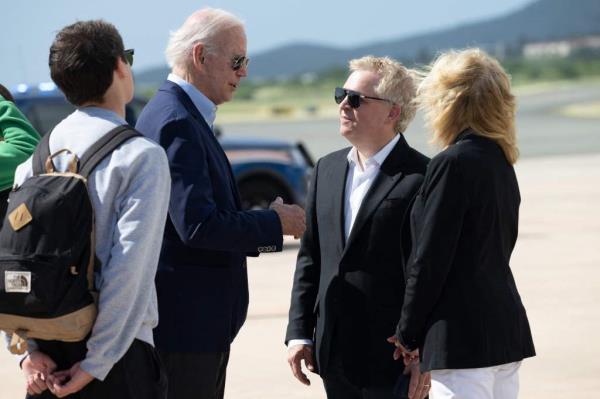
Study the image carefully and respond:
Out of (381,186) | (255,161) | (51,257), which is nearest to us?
(51,257)

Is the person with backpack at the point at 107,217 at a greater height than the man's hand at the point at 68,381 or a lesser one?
greater

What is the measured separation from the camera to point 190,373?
3.95m

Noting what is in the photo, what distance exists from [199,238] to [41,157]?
0.69 m

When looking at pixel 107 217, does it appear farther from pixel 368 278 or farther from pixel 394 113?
pixel 394 113

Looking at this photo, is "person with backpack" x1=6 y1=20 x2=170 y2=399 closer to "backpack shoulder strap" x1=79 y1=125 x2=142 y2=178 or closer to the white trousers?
"backpack shoulder strap" x1=79 y1=125 x2=142 y2=178

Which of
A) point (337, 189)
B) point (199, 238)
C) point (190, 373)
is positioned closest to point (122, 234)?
point (199, 238)

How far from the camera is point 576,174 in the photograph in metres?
22.2

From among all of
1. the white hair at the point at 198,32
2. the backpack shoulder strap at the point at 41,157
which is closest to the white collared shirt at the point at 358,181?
the white hair at the point at 198,32

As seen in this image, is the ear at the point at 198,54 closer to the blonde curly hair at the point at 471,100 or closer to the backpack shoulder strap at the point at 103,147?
the blonde curly hair at the point at 471,100

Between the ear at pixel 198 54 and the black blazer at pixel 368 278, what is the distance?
2.30ft

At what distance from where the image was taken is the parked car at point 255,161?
1432cm

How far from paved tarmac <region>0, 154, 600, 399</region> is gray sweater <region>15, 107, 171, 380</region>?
3749 mm

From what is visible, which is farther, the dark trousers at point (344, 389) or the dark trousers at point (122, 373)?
the dark trousers at point (344, 389)

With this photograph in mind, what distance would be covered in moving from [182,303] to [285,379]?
11.3 ft
